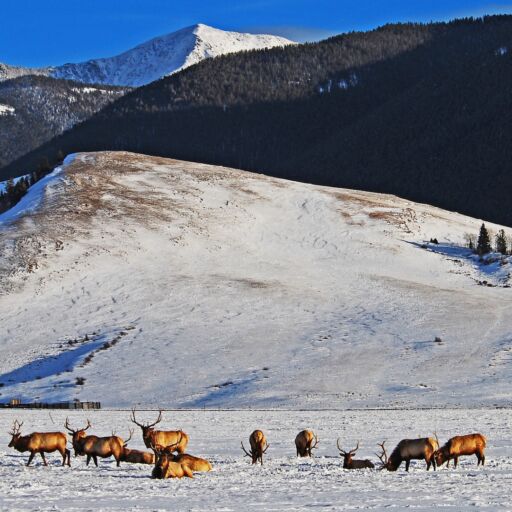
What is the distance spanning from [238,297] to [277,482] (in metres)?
54.8

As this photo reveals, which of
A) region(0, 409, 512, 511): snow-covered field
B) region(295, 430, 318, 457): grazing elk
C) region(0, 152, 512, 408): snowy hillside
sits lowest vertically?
region(0, 409, 512, 511): snow-covered field

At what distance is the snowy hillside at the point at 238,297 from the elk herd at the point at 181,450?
80.0 ft

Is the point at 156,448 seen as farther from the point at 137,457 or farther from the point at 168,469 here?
the point at 168,469

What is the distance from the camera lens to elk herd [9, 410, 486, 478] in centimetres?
2266

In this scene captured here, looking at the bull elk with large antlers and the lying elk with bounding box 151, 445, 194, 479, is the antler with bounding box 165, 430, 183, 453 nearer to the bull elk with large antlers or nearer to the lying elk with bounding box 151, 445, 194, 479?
the bull elk with large antlers

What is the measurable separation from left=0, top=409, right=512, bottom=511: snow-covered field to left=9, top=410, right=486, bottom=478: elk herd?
0.33 m

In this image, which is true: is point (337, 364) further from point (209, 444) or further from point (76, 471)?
point (76, 471)

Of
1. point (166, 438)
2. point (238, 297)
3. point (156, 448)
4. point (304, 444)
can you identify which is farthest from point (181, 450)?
point (238, 297)

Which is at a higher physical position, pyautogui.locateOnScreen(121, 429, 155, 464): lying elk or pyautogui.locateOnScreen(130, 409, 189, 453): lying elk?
pyautogui.locateOnScreen(130, 409, 189, 453): lying elk

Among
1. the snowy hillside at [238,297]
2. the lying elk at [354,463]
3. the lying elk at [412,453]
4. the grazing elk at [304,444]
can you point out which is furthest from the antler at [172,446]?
the snowy hillside at [238,297]

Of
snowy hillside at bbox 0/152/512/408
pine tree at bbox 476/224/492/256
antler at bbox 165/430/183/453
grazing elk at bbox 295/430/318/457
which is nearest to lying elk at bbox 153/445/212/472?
antler at bbox 165/430/183/453

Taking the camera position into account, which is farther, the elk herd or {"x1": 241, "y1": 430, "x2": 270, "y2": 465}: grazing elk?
{"x1": 241, "y1": 430, "x2": 270, "y2": 465}: grazing elk

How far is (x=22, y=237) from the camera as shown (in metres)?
91.0

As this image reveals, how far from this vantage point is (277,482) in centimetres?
2095
